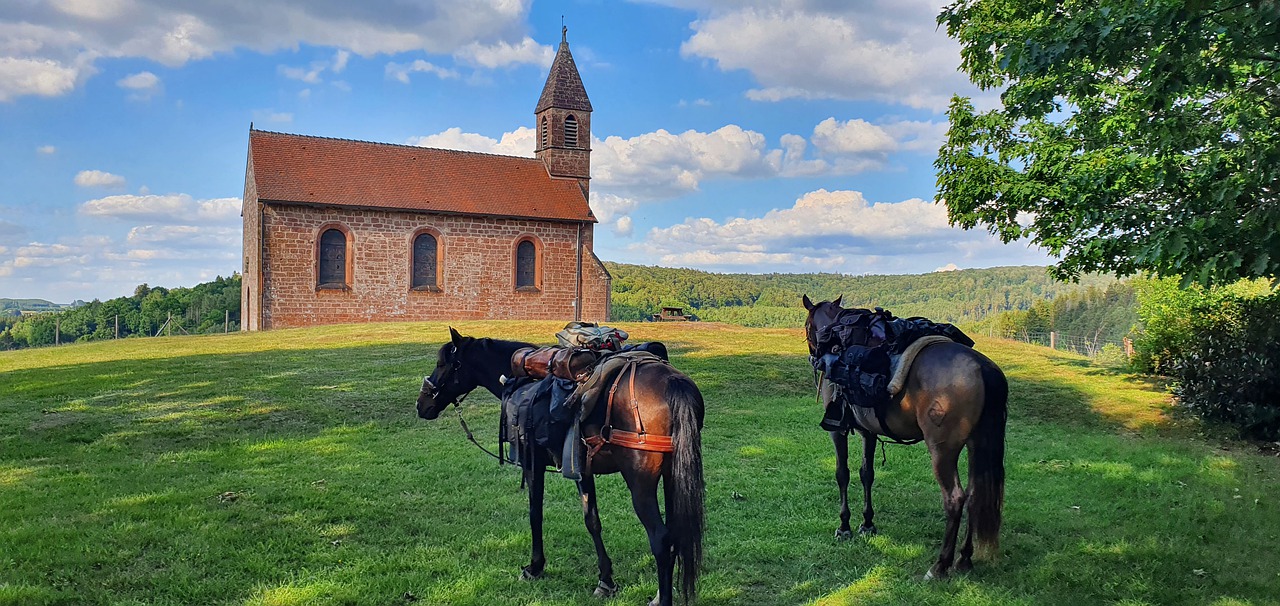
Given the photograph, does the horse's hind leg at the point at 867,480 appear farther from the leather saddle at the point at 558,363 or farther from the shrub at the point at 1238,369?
the shrub at the point at 1238,369

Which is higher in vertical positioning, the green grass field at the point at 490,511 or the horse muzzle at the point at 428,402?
the horse muzzle at the point at 428,402

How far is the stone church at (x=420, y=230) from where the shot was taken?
26.7 meters

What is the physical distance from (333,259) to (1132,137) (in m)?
25.6

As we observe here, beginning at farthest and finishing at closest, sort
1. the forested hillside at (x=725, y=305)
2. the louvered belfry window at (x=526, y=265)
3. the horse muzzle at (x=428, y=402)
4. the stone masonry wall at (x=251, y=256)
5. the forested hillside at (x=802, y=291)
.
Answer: the forested hillside at (x=802, y=291), the forested hillside at (x=725, y=305), the louvered belfry window at (x=526, y=265), the stone masonry wall at (x=251, y=256), the horse muzzle at (x=428, y=402)

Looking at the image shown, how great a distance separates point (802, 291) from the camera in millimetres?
48938

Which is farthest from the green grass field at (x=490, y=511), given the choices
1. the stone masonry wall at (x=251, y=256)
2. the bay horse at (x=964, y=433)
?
the stone masonry wall at (x=251, y=256)

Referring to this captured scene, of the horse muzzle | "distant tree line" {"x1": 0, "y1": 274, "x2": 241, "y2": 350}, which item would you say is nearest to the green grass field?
the horse muzzle

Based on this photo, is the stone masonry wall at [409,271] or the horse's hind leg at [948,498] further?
the stone masonry wall at [409,271]

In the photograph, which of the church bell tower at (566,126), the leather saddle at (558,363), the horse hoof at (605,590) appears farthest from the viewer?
the church bell tower at (566,126)

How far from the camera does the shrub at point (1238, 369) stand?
9.73m

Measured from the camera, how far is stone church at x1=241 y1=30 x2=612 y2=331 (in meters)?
26.7

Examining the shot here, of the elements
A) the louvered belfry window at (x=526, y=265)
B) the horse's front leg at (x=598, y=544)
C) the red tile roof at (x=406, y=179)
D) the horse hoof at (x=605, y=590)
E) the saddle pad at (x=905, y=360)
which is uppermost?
the red tile roof at (x=406, y=179)

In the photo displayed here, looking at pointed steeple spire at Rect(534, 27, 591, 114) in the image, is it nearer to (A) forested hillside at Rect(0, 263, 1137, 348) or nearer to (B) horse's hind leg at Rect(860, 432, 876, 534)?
(A) forested hillside at Rect(0, 263, 1137, 348)

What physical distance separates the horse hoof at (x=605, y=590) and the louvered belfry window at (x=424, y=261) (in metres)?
25.8
